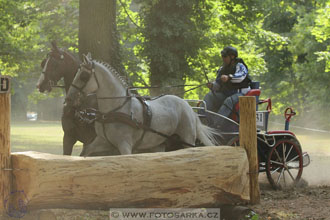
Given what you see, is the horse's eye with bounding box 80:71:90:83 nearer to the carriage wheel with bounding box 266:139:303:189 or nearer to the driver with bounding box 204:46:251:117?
the driver with bounding box 204:46:251:117

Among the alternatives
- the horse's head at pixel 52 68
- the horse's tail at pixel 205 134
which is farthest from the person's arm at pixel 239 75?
the horse's head at pixel 52 68

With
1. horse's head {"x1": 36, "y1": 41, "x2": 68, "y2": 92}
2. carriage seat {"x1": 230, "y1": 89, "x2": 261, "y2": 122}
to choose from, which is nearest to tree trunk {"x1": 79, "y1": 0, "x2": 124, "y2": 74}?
horse's head {"x1": 36, "y1": 41, "x2": 68, "y2": 92}

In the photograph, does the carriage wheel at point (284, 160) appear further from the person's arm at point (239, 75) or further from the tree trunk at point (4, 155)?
the tree trunk at point (4, 155)

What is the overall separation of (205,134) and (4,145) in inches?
151

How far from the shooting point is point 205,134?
883cm

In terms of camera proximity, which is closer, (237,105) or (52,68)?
(52,68)

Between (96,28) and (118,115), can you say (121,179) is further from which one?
(96,28)

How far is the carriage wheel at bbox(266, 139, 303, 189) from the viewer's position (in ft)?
30.2

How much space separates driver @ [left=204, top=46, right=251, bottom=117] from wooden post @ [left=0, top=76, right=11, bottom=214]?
4124 millimetres

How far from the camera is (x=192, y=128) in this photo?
8586mm

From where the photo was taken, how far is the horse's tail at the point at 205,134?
8711 millimetres

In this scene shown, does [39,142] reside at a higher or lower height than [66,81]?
lower

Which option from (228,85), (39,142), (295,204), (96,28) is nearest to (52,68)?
(96,28)

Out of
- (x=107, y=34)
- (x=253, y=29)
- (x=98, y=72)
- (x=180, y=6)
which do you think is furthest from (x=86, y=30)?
(x=253, y=29)
